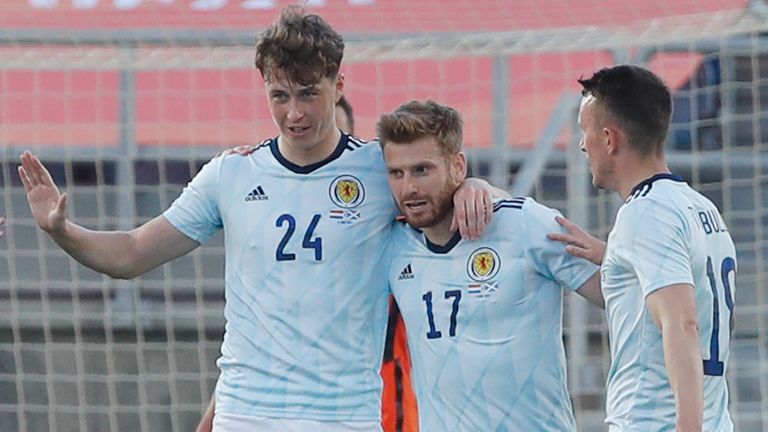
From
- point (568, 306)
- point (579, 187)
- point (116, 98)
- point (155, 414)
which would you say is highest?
point (116, 98)

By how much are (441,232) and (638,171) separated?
683mm

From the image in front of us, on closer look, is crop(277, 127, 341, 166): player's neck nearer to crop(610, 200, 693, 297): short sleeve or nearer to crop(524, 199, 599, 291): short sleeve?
crop(524, 199, 599, 291): short sleeve

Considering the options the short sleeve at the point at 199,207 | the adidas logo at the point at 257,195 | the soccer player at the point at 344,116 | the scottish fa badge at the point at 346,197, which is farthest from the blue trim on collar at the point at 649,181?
the soccer player at the point at 344,116

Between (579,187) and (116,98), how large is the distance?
8.51 ft

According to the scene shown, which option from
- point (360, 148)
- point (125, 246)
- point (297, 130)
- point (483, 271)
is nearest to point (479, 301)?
point (483, 271)

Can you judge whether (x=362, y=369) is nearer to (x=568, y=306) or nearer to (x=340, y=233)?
(x=340, y=233)

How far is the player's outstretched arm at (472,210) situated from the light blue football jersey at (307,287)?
248 mm

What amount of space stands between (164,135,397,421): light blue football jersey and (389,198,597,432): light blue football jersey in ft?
0.55

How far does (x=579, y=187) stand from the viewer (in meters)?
7.10

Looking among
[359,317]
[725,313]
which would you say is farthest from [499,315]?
[725,313]

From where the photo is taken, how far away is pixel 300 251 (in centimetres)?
416

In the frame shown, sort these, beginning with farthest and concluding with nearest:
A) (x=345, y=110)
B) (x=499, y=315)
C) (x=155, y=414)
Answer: (x=155, y=414) → (x=345, y=110) → (x=499, y=315)

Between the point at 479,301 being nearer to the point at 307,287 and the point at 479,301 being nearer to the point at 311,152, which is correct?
the point at 307,287

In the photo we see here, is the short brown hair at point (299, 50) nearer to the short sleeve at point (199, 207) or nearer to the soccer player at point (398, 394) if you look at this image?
the short sleeve at point (199, 207)
